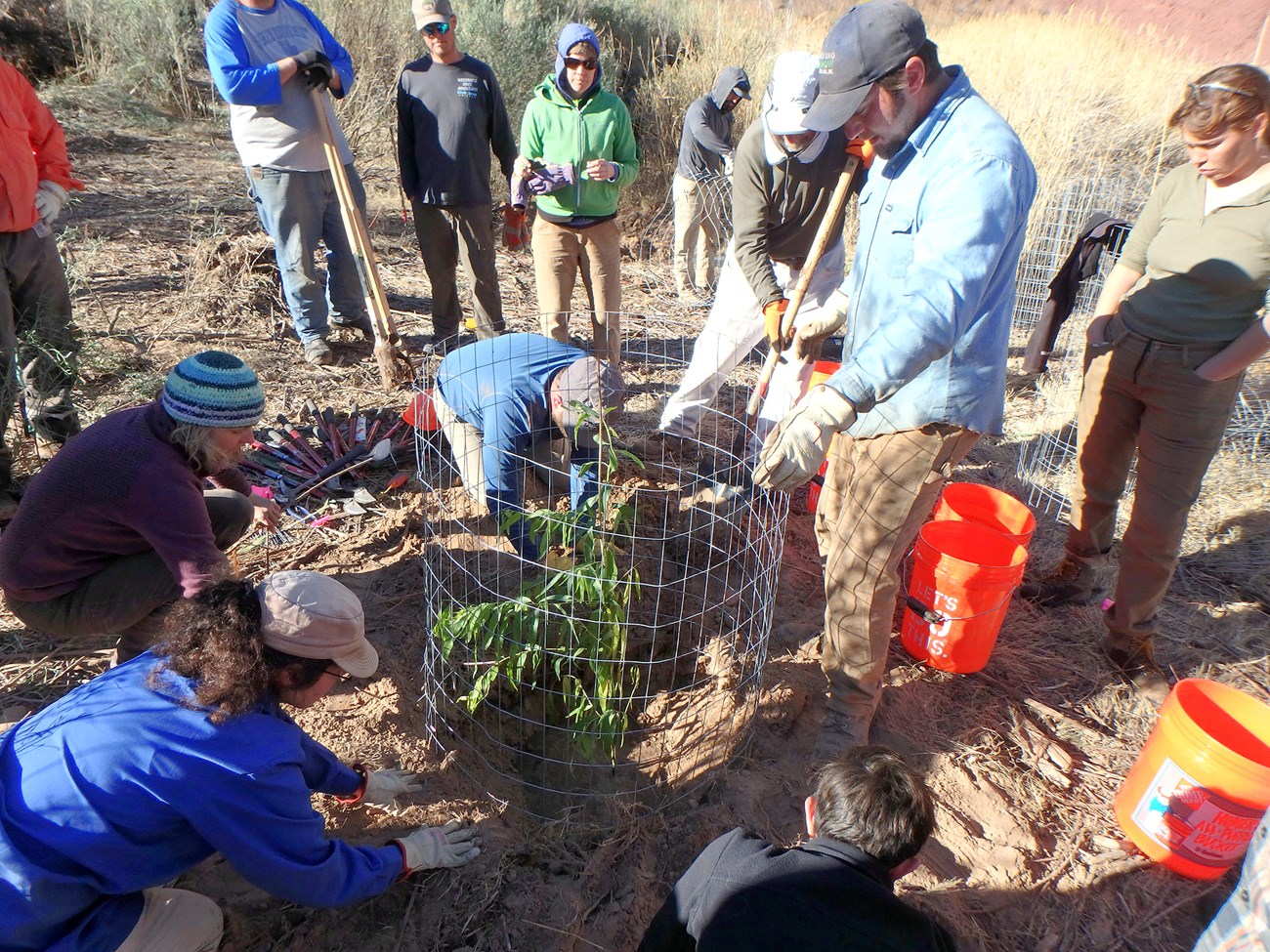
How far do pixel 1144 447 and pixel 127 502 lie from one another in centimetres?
343

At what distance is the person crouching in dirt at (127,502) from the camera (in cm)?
227

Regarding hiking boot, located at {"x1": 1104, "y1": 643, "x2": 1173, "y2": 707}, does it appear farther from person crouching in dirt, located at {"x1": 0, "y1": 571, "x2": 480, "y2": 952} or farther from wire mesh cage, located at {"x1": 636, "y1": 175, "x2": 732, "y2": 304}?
wire mesh cage, located at {"x1": 636, "y1": 175, "x2": 732, "y2": 304}

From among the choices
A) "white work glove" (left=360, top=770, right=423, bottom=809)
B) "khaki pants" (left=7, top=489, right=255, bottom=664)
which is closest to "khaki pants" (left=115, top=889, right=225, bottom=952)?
"white work glove" (left=360, top=770, right=423, bottom=809)

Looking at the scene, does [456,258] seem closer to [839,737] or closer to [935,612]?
[935,612]

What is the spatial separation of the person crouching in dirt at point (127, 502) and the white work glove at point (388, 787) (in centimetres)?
78

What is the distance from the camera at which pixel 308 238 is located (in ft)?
15.9

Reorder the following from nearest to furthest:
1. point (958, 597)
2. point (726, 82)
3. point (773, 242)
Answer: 1. point (958, 597)
2. point (773, 242)
3. point (726, 82)

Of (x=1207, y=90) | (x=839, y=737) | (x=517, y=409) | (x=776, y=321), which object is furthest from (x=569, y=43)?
(x=839, y=737)

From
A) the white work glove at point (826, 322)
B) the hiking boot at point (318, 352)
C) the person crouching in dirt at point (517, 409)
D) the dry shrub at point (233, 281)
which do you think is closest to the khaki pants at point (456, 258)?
the hiking boot at point (318, 352)

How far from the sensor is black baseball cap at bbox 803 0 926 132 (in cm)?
195

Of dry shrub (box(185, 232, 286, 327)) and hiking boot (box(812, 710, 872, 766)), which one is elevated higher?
dry shrub (box(185, 232, 286, 327))

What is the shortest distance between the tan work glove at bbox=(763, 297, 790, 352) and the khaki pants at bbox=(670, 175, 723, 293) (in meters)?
3.32

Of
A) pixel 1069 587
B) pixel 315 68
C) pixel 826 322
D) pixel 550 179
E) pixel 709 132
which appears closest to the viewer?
pixel 826 322

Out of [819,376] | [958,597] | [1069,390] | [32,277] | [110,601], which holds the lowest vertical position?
[1069,390]
